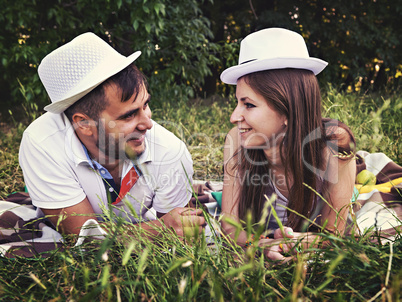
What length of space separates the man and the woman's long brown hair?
52cm

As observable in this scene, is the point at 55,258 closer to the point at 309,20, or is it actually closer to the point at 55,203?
the point at 55,203

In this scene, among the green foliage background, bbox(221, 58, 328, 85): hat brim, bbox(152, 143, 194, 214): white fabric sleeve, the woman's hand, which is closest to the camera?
the woman's hand

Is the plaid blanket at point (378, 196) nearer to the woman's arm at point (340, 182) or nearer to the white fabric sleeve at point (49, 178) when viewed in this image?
the woman's arm at point (340, 182)

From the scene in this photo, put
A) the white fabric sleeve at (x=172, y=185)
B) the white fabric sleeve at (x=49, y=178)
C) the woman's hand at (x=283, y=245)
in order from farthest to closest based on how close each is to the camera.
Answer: the white fabric sleeve at (x=172, y=185), the white fabric sleeve at (x=49, y=178), the woman's hand at (x=283, y=245)

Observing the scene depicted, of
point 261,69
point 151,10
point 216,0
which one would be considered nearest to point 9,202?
point 261,69

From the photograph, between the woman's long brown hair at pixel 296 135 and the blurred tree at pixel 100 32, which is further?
the blurred tree at pixel 100 32

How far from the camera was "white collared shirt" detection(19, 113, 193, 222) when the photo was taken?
2.27 meters

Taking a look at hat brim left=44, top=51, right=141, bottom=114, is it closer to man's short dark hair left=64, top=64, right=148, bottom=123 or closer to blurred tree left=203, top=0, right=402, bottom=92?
man's short dark hair left=64, top=64, right=148, bottom=123

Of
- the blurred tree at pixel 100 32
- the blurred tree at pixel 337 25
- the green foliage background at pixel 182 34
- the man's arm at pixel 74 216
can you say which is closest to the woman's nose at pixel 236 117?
the man's arm at pixel 74 216

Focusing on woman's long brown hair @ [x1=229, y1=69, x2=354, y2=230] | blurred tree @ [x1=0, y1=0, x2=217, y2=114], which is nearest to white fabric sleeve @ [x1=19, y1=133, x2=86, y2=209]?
woman's long brown hair @ [x1=229, y1=69, x2=354, y2=230]

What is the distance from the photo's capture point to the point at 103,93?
2260 millimetres

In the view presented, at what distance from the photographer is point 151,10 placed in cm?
507

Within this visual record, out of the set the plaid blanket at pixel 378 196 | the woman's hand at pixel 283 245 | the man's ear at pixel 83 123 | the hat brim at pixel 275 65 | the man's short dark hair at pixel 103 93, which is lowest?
the plaid blanket at pixel 378 196

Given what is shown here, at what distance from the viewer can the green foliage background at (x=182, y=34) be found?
5.20 m
